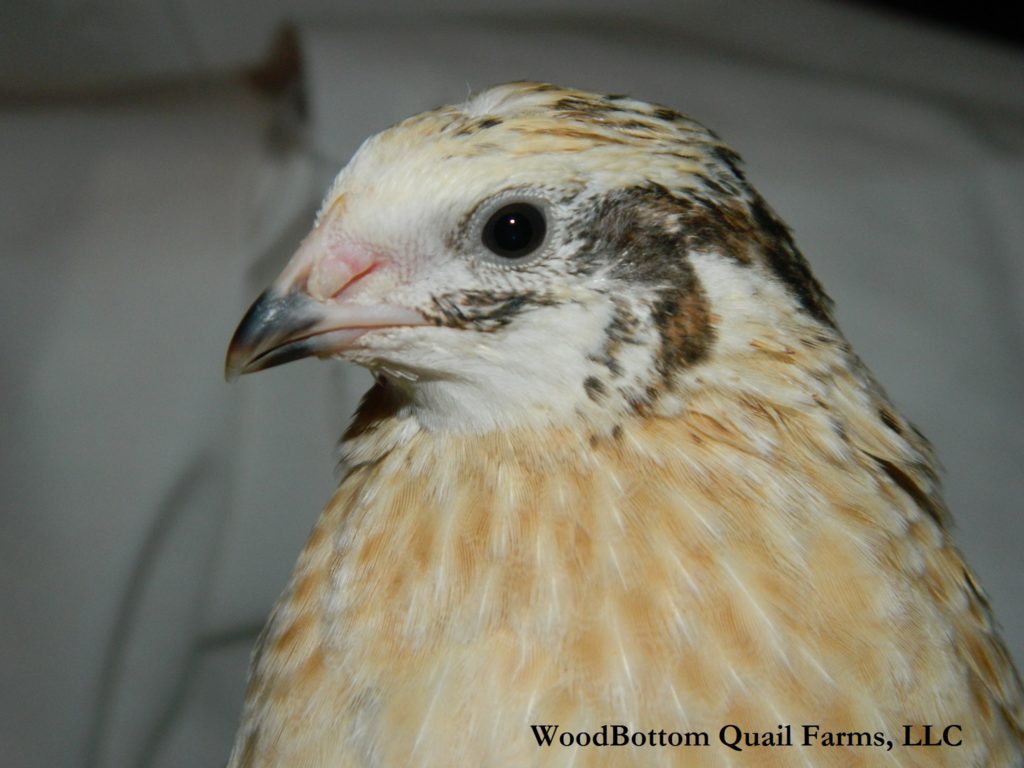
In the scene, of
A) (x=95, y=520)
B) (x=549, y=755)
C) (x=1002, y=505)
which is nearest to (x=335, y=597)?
(x=549, y=755)

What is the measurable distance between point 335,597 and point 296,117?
1102mm

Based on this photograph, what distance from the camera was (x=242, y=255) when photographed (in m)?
1.62

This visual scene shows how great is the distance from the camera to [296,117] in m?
1.63

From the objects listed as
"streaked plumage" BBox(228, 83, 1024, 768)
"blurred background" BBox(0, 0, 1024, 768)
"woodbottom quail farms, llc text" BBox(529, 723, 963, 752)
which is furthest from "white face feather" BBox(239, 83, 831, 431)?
"blurred background" BBox(0, 0, 1024, 768)

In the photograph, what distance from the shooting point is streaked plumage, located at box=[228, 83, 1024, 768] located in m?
0.65

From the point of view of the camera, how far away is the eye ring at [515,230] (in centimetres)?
65

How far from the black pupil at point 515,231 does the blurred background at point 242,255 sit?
3.04 ft

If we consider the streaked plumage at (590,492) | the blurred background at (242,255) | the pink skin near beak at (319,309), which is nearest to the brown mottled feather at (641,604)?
the streaked plumage at (590,492)

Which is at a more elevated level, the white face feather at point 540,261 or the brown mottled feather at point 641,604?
the white face feather at point 540,261

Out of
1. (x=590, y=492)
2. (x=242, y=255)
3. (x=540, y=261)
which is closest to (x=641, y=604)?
(x=590, y=492)

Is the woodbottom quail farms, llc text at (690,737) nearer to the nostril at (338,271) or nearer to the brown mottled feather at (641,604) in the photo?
the brown mottled feather at (641,604)

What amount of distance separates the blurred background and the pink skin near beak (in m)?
0.87

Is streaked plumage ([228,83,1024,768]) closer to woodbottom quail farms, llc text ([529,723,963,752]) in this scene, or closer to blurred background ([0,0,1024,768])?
woodbottom quail farms, llc text ([529,723,963,752])

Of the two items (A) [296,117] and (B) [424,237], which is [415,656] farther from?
(A) [296,117]
